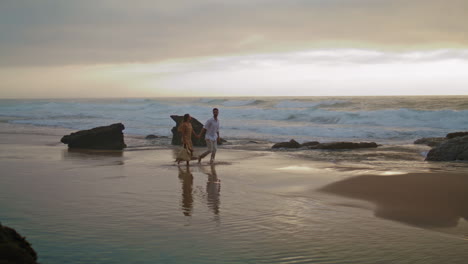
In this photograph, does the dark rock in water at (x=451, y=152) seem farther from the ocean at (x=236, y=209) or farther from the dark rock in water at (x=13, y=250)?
the dark rock in water at (x=13, y=250)

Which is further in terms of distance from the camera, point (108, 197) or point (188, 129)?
point (188, 129)

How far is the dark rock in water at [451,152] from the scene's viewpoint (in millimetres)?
12688

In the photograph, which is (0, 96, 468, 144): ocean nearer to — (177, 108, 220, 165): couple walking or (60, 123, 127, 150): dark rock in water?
(60, 123, 127, 150): dark rock in water

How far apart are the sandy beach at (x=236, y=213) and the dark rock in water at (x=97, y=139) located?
473 centimetres

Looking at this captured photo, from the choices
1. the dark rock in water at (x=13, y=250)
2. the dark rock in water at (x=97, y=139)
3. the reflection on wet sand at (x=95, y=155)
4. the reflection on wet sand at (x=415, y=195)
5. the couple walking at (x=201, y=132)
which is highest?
the couple walking at (x=201, y=132)

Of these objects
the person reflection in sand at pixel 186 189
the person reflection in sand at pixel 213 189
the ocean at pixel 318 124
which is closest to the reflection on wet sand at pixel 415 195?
the person reflection in sand at pixel 213 189

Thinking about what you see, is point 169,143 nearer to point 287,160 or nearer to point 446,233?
point 287,160

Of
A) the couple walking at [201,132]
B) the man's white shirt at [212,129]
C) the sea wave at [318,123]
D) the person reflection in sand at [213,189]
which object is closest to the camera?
the person reflection in sand at [213,189]

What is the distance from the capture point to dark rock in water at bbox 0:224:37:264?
10.4 ft

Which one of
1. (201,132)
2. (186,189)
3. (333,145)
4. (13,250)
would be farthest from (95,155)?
(13,250)

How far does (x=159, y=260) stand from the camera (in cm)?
435

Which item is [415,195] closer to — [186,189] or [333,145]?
[186,189]

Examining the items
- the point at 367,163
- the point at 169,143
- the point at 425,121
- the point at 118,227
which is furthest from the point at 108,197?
the point at 425,121

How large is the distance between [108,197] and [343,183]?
15.6 ft
